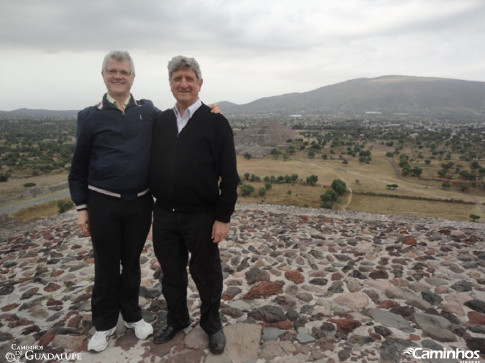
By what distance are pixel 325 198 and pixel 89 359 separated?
66.8ft

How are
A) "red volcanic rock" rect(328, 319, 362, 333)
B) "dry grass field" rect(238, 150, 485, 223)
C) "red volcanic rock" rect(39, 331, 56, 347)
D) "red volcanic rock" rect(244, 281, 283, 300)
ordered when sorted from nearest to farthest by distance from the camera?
1. "red volcanic rock" rect(39, 331, 56, 347)
2. "red volcanic rock" rect(328, 319, 362, 333)
3. "red volcanic rock" rect(244, 281, 283, 300)
4. "dry grass field" rect(238, 150, 485, 223)

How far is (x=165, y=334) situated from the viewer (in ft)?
10.2

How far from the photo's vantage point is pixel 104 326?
A: 3.04 meters

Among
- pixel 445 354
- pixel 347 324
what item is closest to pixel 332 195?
pixel 347 324

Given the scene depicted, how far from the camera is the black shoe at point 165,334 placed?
309 centimetres

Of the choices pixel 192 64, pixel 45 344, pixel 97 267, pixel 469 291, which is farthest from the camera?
pixel 469 291

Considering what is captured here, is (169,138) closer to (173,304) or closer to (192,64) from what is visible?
(192,64)

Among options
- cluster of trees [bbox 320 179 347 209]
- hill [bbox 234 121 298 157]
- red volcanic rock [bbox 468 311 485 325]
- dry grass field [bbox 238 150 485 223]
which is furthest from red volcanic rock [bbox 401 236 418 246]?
hill [bbox 234 121 298 157]

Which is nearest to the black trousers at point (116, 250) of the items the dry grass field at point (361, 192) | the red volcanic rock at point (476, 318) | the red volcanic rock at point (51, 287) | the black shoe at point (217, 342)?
the black shoe at point (217, 342)

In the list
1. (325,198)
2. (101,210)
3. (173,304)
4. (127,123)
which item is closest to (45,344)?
(173,304)

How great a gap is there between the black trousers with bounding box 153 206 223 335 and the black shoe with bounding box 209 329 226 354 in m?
0.05

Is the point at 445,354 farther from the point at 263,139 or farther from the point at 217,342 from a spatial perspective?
the point at 263,139

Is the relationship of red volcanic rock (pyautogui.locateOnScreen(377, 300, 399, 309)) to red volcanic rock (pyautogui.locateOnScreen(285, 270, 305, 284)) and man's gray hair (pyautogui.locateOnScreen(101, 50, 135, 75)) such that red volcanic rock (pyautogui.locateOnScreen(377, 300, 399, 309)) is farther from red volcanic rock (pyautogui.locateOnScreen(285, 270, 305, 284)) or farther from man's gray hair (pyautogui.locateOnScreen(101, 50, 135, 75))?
man's gray hair (pyautogui.locateOnScreen(101, 50, 135, 75))

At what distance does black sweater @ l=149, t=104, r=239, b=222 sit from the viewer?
2637 millimetres
